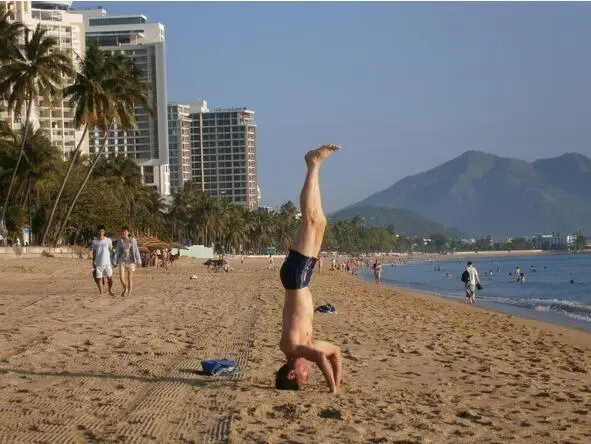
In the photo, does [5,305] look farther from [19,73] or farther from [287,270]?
[19,73]

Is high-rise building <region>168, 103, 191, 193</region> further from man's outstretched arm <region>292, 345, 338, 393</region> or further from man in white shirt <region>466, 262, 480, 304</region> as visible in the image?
man's outstretched arm <region>292, 345, 338, 393</region>

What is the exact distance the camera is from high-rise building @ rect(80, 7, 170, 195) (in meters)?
124

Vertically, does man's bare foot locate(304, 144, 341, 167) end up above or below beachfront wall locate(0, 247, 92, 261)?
above

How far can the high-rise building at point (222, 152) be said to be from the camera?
585 feet

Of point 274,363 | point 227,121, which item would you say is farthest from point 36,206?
point 227,121

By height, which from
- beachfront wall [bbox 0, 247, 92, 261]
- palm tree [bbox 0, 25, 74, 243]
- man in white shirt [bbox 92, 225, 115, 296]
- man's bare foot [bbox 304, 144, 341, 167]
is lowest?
man in white shirt [bbox 92, 225, 115, 296]

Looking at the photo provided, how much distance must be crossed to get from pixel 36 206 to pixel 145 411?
59586 millimetres

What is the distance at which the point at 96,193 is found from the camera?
59625mm

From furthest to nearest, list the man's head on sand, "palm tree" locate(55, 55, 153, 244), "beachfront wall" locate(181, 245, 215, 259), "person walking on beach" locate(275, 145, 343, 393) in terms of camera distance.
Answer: "beachfront wall" locate(181, 245, 215, 259) → "palm tree" locate(55, 55, 153, 244) → the man's head on sand → "person walking on beach" locate(275, 145, 343, 393)

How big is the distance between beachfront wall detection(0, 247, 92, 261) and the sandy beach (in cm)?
2718

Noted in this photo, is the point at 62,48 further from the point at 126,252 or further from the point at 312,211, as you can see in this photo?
the point at 312,211

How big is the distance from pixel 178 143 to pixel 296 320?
6742 inches

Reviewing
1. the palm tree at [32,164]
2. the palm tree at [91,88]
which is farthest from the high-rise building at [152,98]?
the palm tree at [91,88]

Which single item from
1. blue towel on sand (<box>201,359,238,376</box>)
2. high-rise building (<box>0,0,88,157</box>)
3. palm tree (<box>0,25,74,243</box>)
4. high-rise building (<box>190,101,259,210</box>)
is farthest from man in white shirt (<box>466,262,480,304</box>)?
high-rise building (<box>190,101,259,210</box>)
